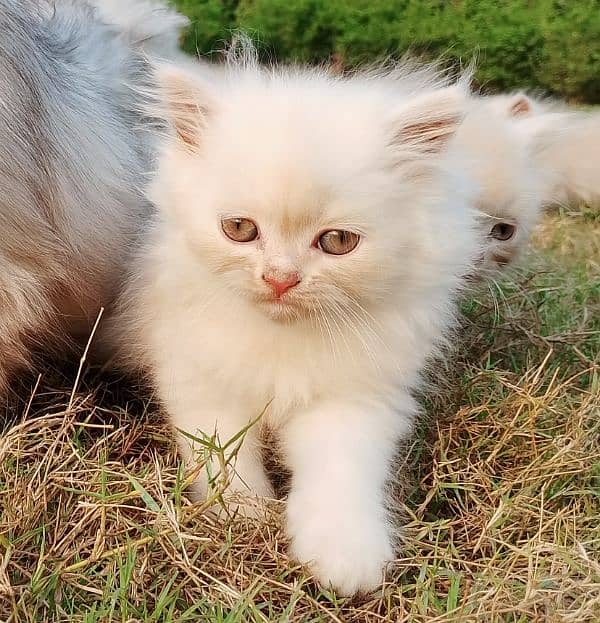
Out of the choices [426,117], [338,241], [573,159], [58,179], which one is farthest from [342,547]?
[573,159]

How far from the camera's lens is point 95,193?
157cm

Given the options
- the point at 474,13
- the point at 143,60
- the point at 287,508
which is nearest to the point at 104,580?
the point at 287,508

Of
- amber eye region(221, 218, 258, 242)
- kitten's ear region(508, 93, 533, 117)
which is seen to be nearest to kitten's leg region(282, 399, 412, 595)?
amber eye region(221, 218, 258, 242)

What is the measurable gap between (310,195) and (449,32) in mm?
3844

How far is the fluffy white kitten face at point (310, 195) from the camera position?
1.22 m

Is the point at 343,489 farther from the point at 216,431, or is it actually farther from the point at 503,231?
the point at 503,231

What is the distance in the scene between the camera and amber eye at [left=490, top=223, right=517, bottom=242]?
1.97m

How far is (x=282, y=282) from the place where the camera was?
4.00ft

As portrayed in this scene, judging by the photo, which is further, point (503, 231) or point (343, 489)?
point (503, 231)

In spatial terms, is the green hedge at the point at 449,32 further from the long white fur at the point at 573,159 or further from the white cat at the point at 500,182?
the white cat at the point at 500,182

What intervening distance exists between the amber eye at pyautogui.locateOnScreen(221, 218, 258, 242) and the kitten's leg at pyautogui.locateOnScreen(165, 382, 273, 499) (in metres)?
0.32

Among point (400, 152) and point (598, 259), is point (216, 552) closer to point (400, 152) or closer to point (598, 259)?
point (400, 152)

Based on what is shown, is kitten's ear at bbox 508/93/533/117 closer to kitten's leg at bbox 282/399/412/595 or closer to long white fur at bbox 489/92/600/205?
long white fur at bbox 489/92/600/205

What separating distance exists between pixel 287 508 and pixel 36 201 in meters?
0.64
